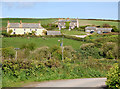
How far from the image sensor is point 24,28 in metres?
43.8

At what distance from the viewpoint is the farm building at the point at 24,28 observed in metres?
42.3

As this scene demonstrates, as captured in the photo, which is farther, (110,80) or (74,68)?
(74,68)

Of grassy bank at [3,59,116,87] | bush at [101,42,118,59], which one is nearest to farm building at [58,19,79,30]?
bush at [101,42,118,59]

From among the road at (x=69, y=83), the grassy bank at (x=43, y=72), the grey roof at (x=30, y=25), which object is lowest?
the road at (x=69, y=83)

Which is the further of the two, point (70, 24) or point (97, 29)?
point (70, 24)

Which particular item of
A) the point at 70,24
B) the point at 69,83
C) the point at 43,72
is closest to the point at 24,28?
the point at 70,24

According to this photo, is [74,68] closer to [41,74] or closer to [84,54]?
[41,74]

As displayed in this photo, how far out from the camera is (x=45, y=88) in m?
9.20

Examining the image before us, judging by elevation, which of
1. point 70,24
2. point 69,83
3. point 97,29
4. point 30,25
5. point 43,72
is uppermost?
point 70,24

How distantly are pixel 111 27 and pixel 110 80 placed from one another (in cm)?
3944

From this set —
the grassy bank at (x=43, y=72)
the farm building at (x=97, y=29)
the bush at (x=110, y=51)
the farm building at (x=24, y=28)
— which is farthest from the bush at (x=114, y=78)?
the farm building at (x=97, y=29)

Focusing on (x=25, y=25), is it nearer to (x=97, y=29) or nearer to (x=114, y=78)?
(x=97, y=29)

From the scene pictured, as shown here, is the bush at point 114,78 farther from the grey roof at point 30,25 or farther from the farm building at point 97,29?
the farm building at point 97,29

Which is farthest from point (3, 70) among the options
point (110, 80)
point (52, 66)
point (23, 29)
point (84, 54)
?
point (23, 29)
